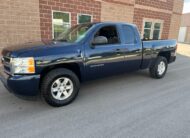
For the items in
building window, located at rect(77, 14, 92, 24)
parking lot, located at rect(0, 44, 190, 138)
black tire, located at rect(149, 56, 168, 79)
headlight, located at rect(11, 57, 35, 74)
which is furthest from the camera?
building window, located at rect(77, 14, 92, 24)

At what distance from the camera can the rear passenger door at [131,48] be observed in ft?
15.6

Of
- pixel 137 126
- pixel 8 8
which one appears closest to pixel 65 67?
pixel 137 126

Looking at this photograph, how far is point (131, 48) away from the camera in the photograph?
15.9ft

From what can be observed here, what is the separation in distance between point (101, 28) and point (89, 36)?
0.55m

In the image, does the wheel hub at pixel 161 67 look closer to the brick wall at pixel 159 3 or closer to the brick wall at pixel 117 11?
the brick wall at pixel 117 11

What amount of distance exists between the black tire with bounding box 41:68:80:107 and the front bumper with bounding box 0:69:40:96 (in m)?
0.17

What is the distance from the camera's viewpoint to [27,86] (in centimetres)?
325

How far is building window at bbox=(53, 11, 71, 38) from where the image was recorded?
27.1ft

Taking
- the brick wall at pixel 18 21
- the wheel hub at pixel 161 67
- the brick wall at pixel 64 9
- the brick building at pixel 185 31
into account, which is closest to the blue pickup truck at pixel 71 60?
the wheel hub at pixel 161 67

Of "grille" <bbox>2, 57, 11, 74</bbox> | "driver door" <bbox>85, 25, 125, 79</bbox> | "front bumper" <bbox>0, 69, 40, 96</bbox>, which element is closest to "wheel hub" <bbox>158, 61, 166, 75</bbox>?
"driver door" <bbox>85, 25, 125, 79</bbox>

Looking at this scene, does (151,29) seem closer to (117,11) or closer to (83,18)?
(117,11)

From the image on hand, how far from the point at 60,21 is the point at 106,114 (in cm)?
643

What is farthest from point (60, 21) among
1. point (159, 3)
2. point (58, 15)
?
point (159, 3)

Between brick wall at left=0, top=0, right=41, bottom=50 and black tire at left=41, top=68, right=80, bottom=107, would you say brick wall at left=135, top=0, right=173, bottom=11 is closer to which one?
brick wall at left=0, top=0, right=41, bottom=50
